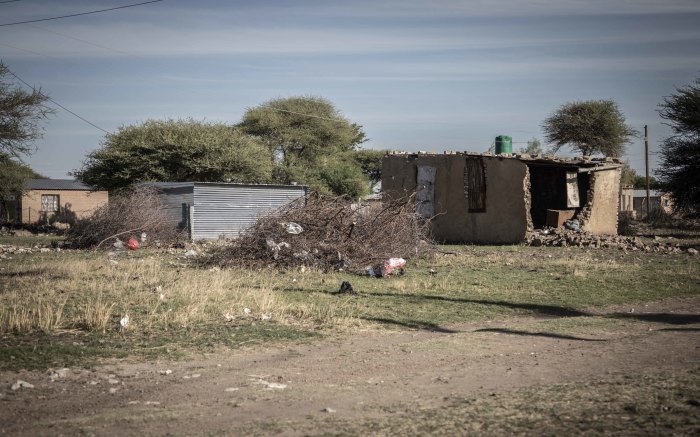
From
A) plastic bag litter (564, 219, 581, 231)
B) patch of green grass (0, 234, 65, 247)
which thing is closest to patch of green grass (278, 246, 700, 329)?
plastic bag litter (564, 219, 581, 231)

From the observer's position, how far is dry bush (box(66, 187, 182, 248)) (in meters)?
23.6

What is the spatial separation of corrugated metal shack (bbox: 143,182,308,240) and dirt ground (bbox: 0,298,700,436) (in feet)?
69.3

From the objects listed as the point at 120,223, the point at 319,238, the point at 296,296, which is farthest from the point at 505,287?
the point at 120,223

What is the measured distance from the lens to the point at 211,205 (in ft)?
95.9

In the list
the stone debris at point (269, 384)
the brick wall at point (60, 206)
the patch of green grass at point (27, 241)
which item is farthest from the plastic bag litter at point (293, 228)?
the brick wall at point (60, 206)

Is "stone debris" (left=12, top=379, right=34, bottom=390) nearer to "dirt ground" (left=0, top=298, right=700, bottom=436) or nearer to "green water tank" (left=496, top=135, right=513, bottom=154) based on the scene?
"dirt ground" (left=0, top=298, right=700, bottom=436)

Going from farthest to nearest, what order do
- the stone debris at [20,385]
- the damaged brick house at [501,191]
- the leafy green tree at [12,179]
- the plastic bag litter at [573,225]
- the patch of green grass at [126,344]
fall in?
the leafy green tree at [12,179]
the plastic bag litter at [573,225]
the damaged brick house at [501,191]
the patch of green grass at [126,344]
the stone debris at [20,385]

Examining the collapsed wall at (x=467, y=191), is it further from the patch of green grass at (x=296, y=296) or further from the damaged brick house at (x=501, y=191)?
the patch of green grass at (x=296, y=296)

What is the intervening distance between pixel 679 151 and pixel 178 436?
30.6 meters

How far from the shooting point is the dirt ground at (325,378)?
5.18 metres

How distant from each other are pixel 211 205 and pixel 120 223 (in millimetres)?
5874

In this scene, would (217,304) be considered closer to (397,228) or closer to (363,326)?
(363,326)

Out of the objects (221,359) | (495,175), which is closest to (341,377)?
(221,359)

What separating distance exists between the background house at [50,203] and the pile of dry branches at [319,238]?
37482 millimetres
